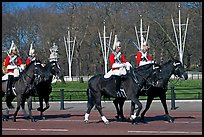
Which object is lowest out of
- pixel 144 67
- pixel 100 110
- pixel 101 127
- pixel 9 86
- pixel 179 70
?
pixel 101 127

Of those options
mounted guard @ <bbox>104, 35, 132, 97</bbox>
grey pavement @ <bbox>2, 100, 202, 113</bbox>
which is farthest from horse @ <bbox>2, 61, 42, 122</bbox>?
grey pavement @ <bbox>2, 100, 202, 113</bbox>

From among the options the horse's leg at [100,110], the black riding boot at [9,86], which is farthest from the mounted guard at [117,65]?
the black riding boot at [9,86]

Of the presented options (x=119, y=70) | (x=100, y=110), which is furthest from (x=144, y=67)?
(x=100, y=110)

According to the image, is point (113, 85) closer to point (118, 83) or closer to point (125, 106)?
point (118, 83)

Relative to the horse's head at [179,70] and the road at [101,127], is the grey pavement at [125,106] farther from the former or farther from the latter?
the horse's head at [179,70]

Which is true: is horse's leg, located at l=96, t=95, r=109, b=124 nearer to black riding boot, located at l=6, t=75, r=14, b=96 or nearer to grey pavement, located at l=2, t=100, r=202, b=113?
black riding boot, located at l=6, t=75, r=14, b=96

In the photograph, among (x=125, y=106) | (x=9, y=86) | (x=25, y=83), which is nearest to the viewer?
(x=25, y=83)

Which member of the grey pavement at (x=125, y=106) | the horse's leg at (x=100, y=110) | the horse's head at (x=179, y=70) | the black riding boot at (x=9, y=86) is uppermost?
the horse's head at (x=179, y=70)

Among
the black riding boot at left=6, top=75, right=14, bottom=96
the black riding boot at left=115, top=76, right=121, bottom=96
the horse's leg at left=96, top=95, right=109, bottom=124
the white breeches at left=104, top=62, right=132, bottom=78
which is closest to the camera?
Result: the horse's leg at left=96, top=95, right=109, bottom=124

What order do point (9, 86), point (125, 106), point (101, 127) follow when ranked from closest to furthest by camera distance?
point (101, 127) < point (9, 86) < point (125, 106)

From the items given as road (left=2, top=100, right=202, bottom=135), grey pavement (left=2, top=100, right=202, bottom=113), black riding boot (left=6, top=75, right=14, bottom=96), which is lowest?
grey pavement (left=2, top=100, right=202, bottom=113)

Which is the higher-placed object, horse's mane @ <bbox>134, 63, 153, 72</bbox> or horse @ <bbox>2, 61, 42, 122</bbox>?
horse's mane @ <bbox>134, 63, 153, 72</bbox>

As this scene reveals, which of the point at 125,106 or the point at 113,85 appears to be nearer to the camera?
the point at 113,85

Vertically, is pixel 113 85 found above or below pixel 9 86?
above
